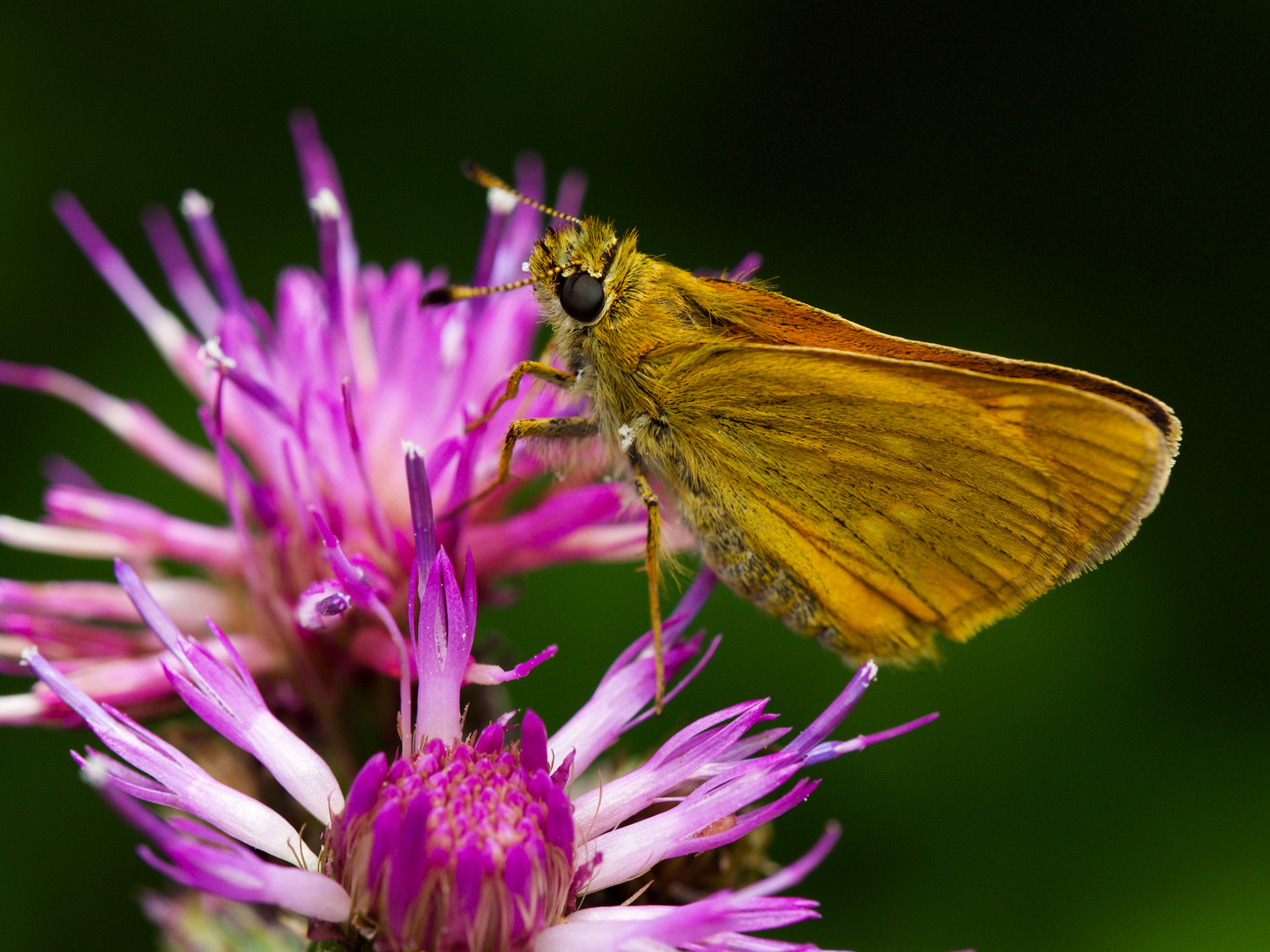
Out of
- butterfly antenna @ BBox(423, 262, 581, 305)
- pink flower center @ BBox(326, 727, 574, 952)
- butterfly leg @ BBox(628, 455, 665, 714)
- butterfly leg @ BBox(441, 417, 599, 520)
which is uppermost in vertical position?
butterfly antenna @ BBox(423, 262, 581, 305)

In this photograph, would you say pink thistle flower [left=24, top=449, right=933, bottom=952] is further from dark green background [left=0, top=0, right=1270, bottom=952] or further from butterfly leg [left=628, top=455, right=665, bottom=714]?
dark green background [left=0, top=0, right=1270, bottom=952]

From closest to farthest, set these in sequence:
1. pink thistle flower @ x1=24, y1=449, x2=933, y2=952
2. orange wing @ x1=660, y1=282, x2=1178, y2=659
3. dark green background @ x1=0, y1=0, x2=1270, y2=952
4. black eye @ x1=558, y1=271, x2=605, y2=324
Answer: pink thistle flower @ x1=24, y1=449, x2=933, y2=952
orange wing @ x1=660, y1=282, x2=1178, y2=659
black eye @ x1=558, y1=271, x2=605, y2=324
dark green background @ x1=0, y1=0, x2=1270, y2=952

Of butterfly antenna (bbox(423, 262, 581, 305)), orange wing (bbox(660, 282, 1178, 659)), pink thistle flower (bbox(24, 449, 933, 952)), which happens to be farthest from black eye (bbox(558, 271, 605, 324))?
pink thistle flower (bbox(24, 449, 933, 952))

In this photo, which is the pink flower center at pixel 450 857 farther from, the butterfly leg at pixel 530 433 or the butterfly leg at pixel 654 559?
the butterfly leg at pixel 530 433

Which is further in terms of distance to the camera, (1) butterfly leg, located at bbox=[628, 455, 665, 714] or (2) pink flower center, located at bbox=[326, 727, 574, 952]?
(1) butterfly leg, located at bbox=[628, 455, 665, 714]

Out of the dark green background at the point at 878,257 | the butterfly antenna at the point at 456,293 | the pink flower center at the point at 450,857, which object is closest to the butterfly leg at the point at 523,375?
the butterfly antenna at the point at 456,293

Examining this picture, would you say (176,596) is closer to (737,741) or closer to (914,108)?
(737,741)

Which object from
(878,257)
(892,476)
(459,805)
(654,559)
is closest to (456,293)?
(654,559)

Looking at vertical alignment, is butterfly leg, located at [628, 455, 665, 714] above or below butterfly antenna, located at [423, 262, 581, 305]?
below
